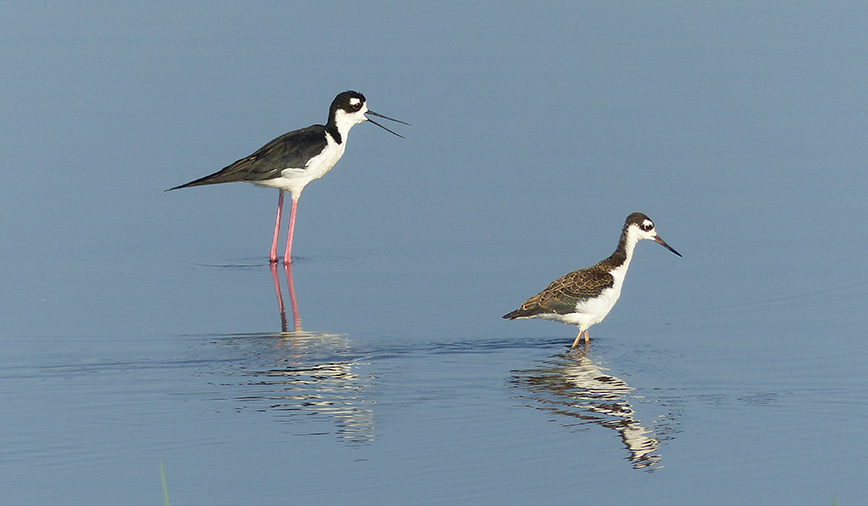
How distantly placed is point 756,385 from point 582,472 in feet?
6.89

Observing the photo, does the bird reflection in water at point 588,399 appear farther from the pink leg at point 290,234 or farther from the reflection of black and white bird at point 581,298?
the pink leg at point 290,234

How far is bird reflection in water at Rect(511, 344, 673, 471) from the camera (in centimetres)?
830

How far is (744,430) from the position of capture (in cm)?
851

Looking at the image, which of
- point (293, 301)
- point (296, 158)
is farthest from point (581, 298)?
point (296, 158)

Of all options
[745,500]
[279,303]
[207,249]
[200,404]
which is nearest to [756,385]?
[745,500]

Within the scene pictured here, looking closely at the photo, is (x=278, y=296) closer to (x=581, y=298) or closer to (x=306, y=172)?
(x=306, y=172)

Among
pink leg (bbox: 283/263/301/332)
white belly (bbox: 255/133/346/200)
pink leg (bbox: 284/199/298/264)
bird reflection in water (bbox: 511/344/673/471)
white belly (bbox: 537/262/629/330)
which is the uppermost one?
white belly (bbox: 255/133/346/200)

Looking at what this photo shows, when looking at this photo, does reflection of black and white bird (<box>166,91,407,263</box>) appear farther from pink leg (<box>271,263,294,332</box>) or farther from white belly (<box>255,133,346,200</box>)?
pink leg (<box>271,263,294,332</box>)

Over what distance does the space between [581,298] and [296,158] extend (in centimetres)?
503

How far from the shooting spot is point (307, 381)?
9531 millimetres

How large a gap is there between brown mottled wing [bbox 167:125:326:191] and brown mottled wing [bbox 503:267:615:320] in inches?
177

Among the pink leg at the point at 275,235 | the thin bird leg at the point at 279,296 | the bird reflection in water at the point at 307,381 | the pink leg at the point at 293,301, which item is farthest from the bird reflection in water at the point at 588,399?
the pink leg at the point at 275,235

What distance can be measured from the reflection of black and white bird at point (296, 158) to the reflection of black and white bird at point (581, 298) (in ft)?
12.8

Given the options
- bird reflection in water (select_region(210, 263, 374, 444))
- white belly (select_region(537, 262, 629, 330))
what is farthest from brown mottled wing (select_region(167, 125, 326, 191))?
white belly (select_region(537, 262, 629, 330))
